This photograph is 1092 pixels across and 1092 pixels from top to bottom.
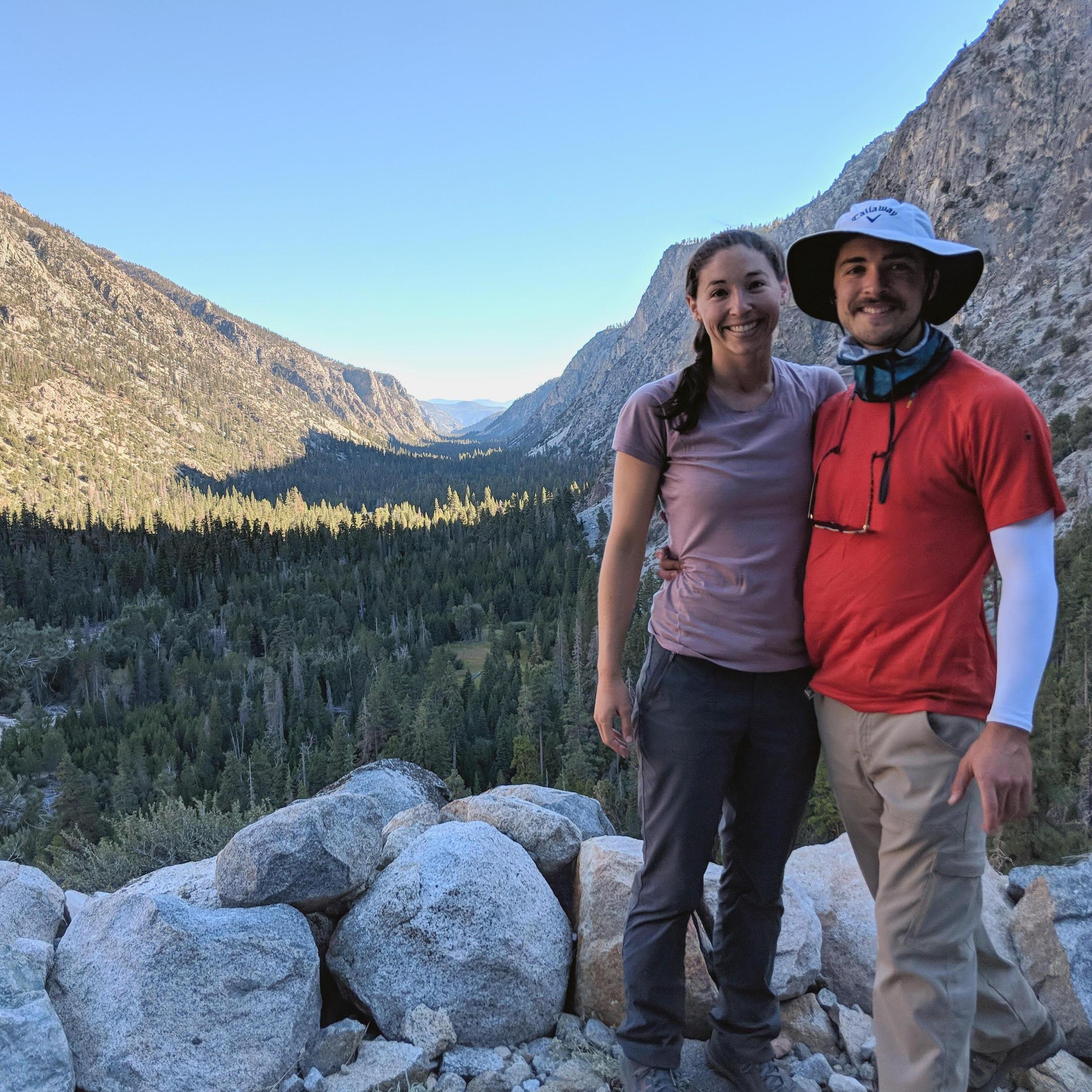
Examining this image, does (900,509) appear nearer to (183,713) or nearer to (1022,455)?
(1022,455)

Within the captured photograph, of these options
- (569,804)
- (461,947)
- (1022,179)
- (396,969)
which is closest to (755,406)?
(461,947)

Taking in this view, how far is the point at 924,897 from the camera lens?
2.79 metres

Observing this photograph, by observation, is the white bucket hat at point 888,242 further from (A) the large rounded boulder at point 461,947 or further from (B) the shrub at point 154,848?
(B) the shrub at point 154,848

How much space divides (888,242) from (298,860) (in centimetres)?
506

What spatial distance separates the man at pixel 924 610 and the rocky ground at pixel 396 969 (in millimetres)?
1550

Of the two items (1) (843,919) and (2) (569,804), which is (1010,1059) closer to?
(1) (843,919)

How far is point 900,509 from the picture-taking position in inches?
110

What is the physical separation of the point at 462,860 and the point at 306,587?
3369 inches

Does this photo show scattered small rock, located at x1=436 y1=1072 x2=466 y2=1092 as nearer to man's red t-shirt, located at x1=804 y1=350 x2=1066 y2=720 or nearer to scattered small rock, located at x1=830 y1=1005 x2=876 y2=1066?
scattered small rock, located at x1=830 y1=1005 x2=876 y2=1066

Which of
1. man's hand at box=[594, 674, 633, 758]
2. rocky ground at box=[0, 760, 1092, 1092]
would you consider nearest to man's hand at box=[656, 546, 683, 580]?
man's hand at box=[594, 674, 633, 758]

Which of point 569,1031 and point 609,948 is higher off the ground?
point 609,948

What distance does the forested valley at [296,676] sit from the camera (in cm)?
2769

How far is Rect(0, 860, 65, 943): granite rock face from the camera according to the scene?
4625mm

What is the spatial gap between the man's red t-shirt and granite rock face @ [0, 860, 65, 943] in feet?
17.7
